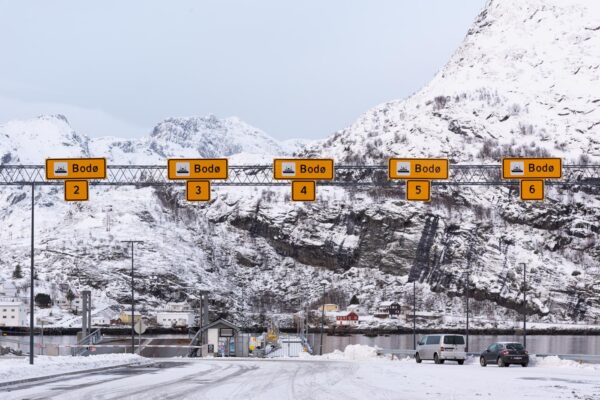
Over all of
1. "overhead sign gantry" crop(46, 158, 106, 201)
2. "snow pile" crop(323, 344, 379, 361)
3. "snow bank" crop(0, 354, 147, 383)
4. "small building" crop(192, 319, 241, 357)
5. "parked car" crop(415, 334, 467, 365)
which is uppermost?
"overhead sign gantry" crop(46, 158, 106, 201)

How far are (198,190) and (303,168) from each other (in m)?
5.66

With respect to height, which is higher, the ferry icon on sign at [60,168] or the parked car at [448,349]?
the ferry icon on sign at [60,168]

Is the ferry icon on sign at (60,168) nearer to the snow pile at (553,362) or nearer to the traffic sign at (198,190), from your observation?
the traffic sign at (198,190)

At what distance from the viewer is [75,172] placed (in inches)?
1838

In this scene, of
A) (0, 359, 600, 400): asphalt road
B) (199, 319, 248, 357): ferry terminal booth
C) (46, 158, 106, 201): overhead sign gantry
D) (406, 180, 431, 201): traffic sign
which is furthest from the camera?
(199, 319, 248, 357): ferry terminal booth

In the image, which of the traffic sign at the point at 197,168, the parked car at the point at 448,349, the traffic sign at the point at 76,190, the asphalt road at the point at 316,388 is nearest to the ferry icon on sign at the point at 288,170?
the traffic sign at the point at 197,168

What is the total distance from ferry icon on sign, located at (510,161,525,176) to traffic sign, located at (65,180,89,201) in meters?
22.3

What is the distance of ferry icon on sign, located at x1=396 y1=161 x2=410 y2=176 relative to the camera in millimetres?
47906

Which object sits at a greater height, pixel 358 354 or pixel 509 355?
pixel 509 355

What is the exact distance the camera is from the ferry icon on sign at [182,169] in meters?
47.3

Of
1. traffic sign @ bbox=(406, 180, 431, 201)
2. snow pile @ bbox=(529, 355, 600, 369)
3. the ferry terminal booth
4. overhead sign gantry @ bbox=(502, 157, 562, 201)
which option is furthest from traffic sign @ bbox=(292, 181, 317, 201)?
the ferry terminal booth

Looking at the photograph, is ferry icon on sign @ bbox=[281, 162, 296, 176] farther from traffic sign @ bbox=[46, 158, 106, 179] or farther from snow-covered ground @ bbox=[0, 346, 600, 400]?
snow-covered ground @ bbox=[0, 346, 600, 400]

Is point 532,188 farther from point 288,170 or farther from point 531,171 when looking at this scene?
point 288,170

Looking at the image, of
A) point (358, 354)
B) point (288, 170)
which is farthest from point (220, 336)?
point (288, 170)
